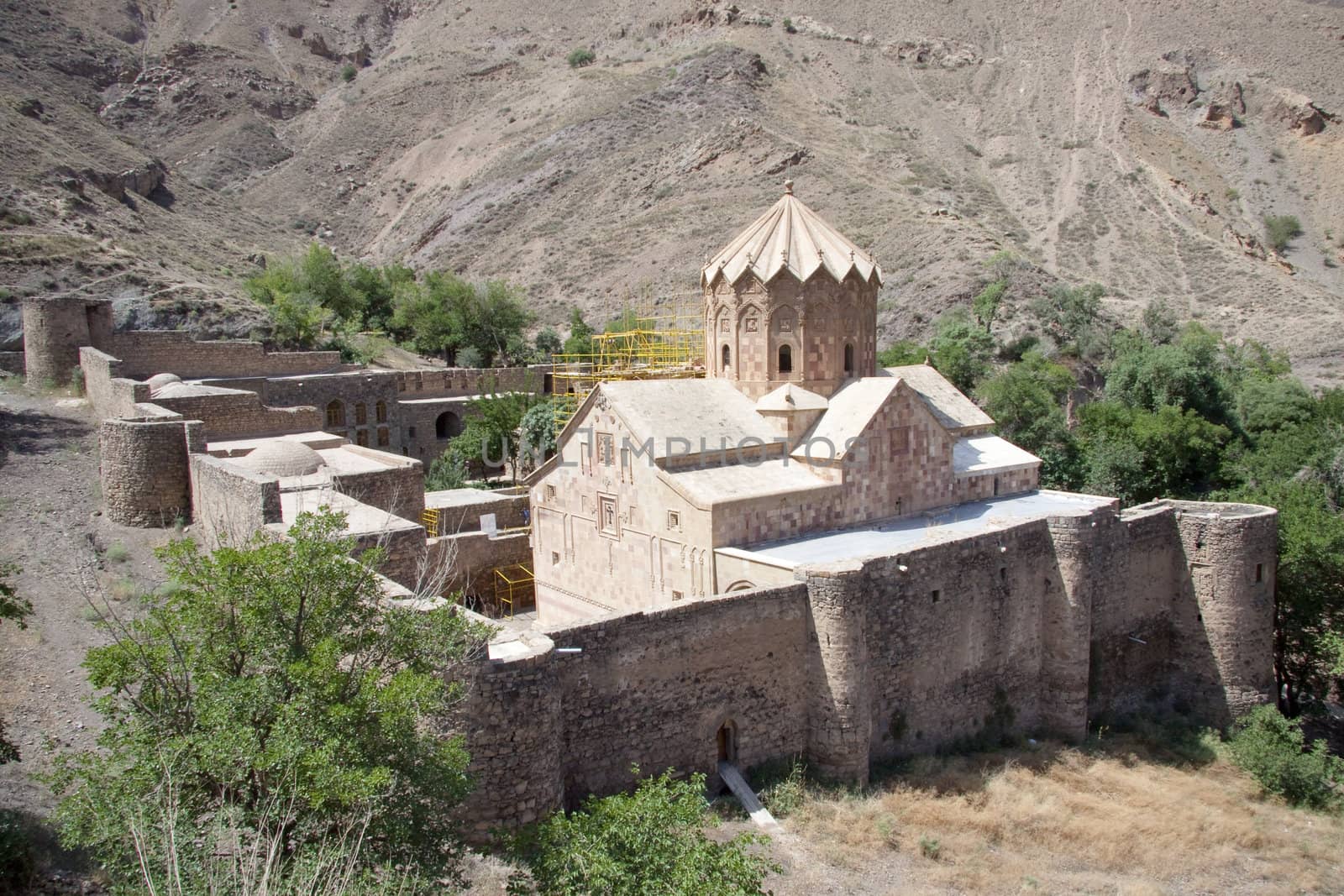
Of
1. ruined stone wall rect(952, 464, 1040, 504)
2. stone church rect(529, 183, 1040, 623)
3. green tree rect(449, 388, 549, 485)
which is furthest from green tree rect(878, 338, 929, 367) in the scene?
stone church rect(529, 183, 1040, 623)

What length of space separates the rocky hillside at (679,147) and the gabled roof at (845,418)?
795 inches

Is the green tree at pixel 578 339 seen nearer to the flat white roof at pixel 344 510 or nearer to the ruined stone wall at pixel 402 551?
the flat white roof at pixel 344 510

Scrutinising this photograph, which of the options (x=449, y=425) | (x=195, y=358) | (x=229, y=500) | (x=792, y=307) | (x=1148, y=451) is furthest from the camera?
(x=449, y=425)

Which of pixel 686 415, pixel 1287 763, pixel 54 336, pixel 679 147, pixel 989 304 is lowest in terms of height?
pixel 1287 763

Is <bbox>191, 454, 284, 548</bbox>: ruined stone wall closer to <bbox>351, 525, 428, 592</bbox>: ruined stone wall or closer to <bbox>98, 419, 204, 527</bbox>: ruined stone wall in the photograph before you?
<bbox>98, 419, 204, 527</bbox>: ruined stone wall

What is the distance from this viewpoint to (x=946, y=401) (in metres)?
18.5

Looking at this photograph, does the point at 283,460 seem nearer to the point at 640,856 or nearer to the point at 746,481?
the point at 746,481

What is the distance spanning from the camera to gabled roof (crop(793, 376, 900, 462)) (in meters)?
15.2

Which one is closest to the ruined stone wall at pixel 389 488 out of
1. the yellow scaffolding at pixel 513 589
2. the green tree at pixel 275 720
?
the yellow scaffolding at pixel 513 589

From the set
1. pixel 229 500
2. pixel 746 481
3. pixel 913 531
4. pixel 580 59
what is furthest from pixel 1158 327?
pixel 580 59

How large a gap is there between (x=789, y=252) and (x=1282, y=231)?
162ft

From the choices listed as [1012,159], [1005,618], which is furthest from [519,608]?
[1012,159]

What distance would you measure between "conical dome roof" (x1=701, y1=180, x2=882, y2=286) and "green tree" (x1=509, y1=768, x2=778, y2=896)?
10.1 m

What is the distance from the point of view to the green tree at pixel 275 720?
6.46 m
